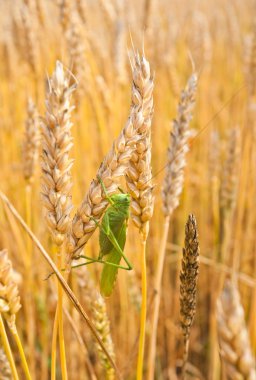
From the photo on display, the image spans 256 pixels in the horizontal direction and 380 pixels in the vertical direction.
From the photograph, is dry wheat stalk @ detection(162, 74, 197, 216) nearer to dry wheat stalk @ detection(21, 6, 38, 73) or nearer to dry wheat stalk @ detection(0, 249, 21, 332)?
dry wheat stalk @ detection(0, 249, 21, 332)

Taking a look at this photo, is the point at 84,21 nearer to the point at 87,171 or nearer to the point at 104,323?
the point at 87,171

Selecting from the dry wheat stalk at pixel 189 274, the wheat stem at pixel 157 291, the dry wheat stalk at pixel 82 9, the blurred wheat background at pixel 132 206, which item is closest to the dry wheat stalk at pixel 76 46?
the blurred wheat background at pixel 132 206

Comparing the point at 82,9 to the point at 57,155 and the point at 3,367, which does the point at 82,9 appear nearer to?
the point at 57,155

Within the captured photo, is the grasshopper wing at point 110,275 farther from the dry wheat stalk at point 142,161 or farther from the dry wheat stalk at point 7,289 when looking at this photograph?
the dry wheat stalk at point 7,289

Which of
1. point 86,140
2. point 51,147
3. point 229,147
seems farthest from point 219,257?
point 51,147

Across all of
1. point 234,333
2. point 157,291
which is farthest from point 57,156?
point 157,291

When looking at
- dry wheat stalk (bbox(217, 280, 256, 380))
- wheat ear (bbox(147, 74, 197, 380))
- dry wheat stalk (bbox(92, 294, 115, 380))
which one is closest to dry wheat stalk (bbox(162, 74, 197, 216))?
wheat ear (bbox(147, 74, 197, 380))
